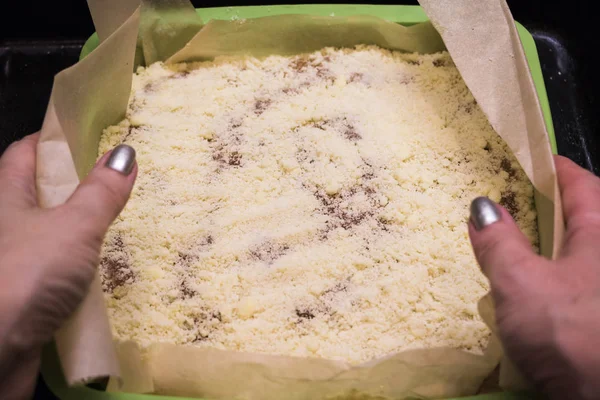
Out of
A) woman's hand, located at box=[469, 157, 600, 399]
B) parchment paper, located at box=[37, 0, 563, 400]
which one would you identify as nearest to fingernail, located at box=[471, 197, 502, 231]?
woman's hand, located at box=[469, 157, 600, 399]

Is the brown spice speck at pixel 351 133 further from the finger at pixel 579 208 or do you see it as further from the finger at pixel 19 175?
the finger at pixel 19 175

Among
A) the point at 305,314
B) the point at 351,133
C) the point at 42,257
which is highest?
the point at 42,257

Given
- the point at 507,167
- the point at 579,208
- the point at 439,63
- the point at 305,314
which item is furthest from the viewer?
the point at 439,63

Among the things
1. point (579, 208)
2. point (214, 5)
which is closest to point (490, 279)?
point (579, 208)

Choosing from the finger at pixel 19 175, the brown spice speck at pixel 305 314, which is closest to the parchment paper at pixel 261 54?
the finger at pixel 19 175

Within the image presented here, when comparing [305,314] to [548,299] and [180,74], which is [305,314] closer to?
[548,299]

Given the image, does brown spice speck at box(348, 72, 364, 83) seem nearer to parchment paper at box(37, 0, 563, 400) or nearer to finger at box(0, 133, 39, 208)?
parchment paper at box(37, 0, 563, 400)

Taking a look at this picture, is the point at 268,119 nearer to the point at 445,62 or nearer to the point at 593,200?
the point at 445,62
